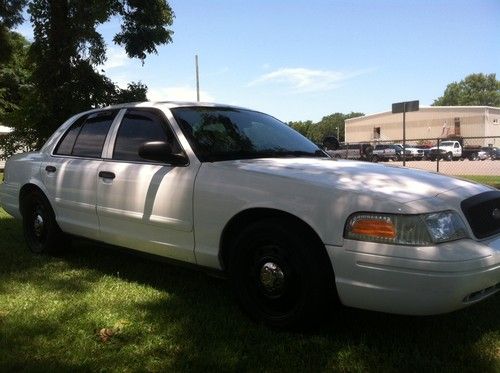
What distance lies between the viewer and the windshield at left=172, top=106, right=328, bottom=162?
4.05 metres

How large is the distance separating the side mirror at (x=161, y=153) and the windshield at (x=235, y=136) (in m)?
0.14

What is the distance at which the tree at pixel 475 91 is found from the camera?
358 ft

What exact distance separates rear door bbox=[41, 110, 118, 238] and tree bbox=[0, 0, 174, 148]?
7.53m

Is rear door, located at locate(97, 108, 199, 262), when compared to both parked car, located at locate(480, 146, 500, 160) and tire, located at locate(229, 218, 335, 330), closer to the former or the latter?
tire, located at locate(229, 218, 335, 330)

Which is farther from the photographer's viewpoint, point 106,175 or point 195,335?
point 106,175

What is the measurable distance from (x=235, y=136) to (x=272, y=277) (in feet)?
4.51

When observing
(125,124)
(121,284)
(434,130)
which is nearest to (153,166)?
(125,124)

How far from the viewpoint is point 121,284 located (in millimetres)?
4520

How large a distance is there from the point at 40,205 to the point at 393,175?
3793 mm

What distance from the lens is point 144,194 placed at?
13.6ft

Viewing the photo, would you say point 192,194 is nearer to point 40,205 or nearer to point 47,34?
point 40,205

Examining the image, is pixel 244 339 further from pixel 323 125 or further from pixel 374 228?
pixel 323 125

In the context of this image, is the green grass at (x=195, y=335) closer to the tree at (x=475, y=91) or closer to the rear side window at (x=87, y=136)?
the rear side window at (x=87, y=136)

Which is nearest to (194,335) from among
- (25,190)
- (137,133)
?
(137,133)
